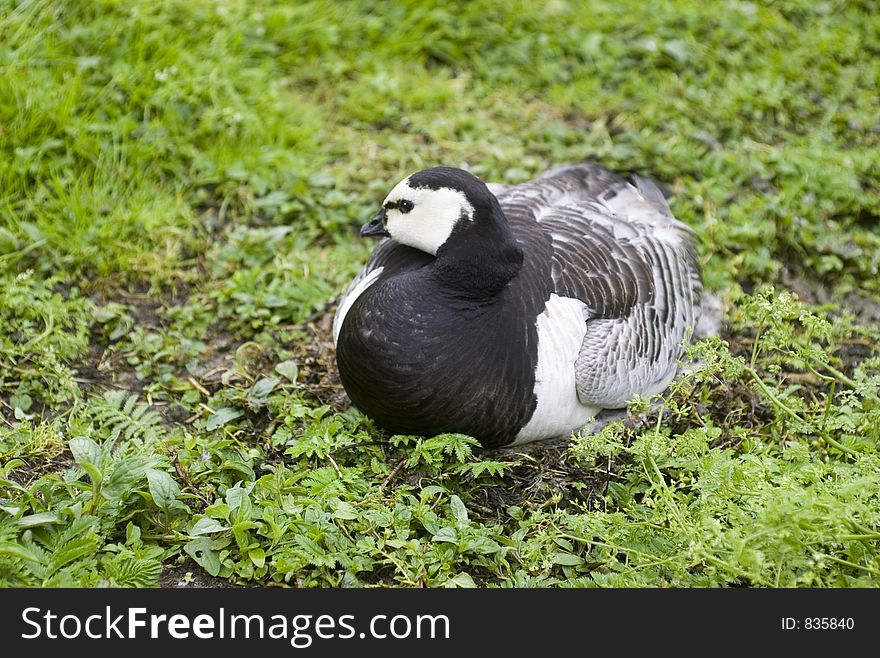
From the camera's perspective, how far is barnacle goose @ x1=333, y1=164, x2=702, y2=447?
3.78 m

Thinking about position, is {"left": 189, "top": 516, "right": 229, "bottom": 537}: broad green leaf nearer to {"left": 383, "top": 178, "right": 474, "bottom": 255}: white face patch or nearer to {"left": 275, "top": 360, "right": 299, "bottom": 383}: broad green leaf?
{"left": 275, "top": 360, "right": 299, "bottom": 383}: broad green leaf

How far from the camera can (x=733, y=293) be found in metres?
5.12

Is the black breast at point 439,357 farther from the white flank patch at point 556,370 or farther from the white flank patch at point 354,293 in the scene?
the white flank patch at point 354,293

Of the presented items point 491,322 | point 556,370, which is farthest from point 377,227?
point 556,370

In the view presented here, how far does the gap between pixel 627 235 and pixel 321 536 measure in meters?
2.19

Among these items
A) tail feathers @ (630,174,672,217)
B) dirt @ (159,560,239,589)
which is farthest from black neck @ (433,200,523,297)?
tail feathers @ (630,174,672,217)

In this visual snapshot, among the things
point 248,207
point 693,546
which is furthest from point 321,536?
point 248,207

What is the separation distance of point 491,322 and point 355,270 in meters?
1.62

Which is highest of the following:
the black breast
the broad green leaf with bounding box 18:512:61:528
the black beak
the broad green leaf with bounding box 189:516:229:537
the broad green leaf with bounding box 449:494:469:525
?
the black beak

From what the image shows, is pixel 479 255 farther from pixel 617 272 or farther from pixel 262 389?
pixel 262 389

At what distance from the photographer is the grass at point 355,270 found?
345cm

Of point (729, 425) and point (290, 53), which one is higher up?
point (290, 53)

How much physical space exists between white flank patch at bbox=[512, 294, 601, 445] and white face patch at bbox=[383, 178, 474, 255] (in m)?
0.56
